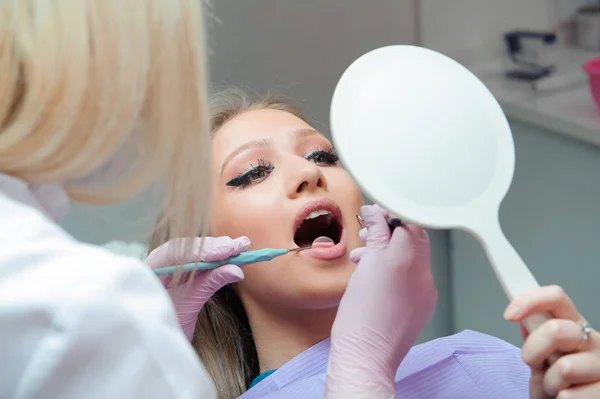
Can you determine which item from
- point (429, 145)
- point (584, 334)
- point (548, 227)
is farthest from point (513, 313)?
point (548, 227)

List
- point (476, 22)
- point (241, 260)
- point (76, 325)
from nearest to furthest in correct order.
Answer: point (76, 325)
point (241, 260)
point (476, 22)

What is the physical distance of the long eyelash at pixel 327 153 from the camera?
1250 millimetres

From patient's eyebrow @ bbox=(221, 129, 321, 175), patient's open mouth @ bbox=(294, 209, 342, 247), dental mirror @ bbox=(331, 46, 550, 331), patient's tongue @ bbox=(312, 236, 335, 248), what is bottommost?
patient's open mouth @ bbox=(294, 209, 342, 247)

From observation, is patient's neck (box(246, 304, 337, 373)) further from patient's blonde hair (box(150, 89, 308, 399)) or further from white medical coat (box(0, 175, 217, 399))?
white medical coat (box(0, 175, 217, 399))

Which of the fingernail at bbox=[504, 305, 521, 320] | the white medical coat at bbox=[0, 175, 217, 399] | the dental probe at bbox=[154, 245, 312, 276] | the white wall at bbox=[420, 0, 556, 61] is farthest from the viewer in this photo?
the white wall at bbox=[420, 0, 556, 61]

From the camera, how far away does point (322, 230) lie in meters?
1.27

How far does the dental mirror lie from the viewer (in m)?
0.78

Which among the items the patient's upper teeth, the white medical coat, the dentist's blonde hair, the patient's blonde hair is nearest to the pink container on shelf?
the patient's blonde hair

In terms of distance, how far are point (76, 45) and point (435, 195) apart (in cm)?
42

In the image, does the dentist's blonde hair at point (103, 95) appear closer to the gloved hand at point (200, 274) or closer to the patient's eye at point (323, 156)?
the gloved hand at point (200, 274)

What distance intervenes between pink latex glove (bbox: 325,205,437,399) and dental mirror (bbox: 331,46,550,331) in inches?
Result: 6.1

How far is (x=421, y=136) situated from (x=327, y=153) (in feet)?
1.46

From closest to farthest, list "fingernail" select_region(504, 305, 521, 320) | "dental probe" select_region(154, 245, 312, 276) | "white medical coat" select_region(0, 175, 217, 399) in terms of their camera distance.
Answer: "white medical coat" select_region(0, 175, 217, 399) → "fingernail" select_region(504, 305, 521, 320) → "dental probe" select_region(154, 245, 312, 276)

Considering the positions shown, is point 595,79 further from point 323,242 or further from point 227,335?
point 227,335
